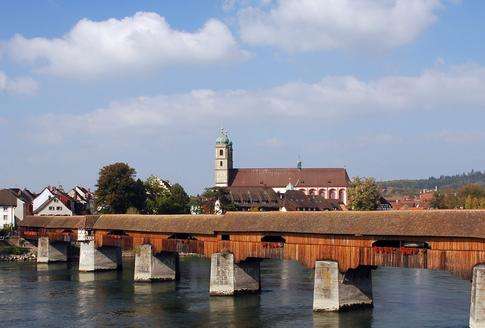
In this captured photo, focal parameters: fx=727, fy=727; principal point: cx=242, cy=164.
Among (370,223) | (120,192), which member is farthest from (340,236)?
(120,192)

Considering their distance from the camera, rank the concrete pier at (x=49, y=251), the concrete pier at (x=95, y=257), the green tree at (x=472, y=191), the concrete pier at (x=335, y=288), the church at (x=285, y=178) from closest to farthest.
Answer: the concrete pier at (x=335, y=288) → the concrete pier at (x=95, y=257) → the concrete pier at (x=49, y=251) → the green tree at (x=472, y=191) → the church at (x=285, y=178)

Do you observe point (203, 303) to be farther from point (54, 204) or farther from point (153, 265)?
point (54, 204)

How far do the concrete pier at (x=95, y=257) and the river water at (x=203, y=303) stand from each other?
1841mm

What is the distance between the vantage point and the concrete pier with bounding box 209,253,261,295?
143 ft

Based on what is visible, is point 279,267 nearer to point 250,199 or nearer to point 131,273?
point 131,273

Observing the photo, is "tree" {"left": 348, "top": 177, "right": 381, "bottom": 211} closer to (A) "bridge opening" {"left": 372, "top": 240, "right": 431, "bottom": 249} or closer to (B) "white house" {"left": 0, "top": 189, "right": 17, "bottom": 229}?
(B) "white house" {"left": 0, "top": 189, "right": 17, "bottom": 229}

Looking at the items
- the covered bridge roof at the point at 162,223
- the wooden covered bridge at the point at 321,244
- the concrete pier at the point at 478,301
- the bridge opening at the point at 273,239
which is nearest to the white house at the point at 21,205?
the covered bridge roof at the point at 162,223

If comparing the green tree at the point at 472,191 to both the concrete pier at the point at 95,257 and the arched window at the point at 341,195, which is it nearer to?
the arched window at the point at 341,195

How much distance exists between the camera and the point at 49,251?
2726 inches

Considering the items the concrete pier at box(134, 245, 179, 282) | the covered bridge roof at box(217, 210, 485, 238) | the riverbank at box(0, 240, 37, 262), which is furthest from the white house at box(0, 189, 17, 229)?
the covered bridge roof at box(217, 210, 485, 238)

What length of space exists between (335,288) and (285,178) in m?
102

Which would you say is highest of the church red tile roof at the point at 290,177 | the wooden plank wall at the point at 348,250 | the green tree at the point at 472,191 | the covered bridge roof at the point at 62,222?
the church red tile roof at the point at 290,177

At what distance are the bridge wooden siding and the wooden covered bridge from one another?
0.05m

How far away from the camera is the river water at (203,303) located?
3612 centimetres
